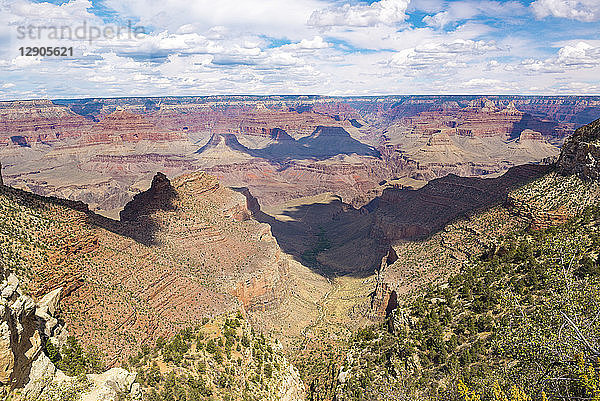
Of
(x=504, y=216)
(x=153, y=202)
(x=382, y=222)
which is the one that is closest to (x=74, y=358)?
(x=153, y=202)

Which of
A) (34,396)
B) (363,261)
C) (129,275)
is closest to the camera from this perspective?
(34,396)

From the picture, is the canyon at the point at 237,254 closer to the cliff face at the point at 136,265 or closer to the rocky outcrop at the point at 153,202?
the cliff face at the point at 136,265

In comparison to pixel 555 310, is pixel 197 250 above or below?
below

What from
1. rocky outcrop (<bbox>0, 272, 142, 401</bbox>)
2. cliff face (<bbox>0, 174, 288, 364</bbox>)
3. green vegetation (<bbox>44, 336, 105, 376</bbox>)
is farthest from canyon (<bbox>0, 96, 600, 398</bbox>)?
rocky outcrop (<bbox>0, 272, 142, 401</bbox>)

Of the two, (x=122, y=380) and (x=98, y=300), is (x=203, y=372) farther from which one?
(x=98, y=300)

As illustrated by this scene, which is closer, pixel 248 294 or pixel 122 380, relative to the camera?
pixel 122 380

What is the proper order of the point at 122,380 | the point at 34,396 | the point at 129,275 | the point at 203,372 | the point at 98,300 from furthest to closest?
A: the point at 129,275 < the point at 98,300 < the point at 203,372 < the point at 122,380 < the point at 34,396

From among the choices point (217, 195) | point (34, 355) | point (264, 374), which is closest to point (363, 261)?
point (217, 195)
